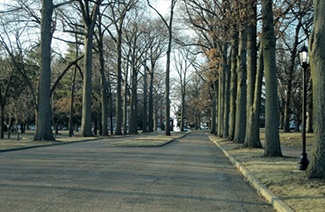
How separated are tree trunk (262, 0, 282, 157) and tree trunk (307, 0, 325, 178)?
686cm

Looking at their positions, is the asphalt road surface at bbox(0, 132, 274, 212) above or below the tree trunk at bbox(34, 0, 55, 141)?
below

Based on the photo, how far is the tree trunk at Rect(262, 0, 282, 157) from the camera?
688 inches

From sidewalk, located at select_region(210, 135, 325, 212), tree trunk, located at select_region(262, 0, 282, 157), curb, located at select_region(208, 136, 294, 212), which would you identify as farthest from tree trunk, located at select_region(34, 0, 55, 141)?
curb, located at select_region(208, 136, 294, 212)

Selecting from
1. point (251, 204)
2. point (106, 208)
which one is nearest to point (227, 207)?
point (251, 204)

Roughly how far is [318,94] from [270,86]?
7.10 metres

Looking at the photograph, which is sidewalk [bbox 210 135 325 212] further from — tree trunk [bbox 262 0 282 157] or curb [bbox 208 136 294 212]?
tree trunk [bbox 262 0 282 157]

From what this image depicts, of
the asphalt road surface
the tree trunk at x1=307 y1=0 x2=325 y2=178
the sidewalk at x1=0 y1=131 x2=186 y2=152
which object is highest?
the tree trunk at x1=307 y1=0 x2=325 y2=178

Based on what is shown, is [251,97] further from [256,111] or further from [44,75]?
[44,75]

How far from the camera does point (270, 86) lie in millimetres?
17516

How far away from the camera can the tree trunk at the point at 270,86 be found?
688 inches

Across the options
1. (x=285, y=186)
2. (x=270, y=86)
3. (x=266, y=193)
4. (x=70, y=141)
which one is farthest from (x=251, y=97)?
(x=70, y=141)

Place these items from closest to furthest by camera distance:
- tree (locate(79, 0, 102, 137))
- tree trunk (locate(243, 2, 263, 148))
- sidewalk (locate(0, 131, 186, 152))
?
tree trunk (locate(243, 2, 263, 148)) → sidewalk (locate(0, 131, 186, 152)) → tree (locate(79, 0, 102, 137))

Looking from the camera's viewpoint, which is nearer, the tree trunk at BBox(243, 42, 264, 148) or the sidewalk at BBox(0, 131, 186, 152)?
the tree trunk at BBox(243, 42, 264, 148)

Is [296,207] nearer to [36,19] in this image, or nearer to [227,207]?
[227,207]
